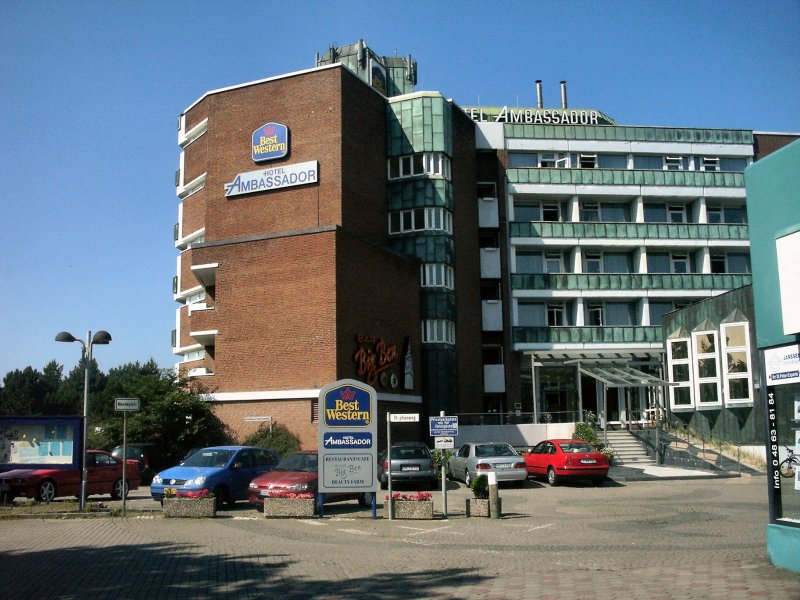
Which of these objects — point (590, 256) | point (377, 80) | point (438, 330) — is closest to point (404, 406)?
point (438, 330)

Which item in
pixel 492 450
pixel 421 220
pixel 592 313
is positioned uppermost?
pixel 421 220

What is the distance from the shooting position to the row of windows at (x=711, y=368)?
3678 centimetres

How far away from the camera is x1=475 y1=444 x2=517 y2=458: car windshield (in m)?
A: 28.1

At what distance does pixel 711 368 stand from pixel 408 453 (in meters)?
18.8

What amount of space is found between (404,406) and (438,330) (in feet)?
16.7

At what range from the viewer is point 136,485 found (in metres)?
26.5

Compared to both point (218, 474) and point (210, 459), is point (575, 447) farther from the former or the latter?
point (218, 474)

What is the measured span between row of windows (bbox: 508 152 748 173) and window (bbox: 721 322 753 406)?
55.7ft

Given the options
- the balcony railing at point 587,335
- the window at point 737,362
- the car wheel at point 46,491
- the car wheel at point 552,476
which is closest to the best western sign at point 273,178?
the balcony railing at point 587,335

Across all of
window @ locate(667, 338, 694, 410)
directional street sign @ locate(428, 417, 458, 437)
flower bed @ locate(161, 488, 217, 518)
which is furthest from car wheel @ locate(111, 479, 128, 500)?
window @ locate(667, 338, 694, 410)

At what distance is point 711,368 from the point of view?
38875 mm

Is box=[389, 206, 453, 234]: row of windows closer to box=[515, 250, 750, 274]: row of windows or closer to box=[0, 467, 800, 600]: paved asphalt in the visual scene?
box=[515, 250, 750, 274]: row of windows

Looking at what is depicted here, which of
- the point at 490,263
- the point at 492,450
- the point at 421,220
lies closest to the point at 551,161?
the point at 490,263

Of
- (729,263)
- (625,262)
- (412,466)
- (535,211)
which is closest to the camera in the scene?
(412,466)
